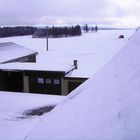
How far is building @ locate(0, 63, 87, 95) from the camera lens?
15695mm

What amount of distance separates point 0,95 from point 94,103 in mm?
7189

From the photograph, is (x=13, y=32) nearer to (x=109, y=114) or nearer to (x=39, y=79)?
(x=39, y=79)

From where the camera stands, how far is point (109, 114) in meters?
2.13

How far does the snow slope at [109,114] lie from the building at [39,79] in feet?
40.1

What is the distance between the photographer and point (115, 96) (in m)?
2.36

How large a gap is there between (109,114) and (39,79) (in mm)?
14503

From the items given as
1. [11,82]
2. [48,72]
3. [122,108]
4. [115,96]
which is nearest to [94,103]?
[115,96]

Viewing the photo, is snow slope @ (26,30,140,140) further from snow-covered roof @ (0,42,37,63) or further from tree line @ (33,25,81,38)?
tree line @ (33,25,81,38)

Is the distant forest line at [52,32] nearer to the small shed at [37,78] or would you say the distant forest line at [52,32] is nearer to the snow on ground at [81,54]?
the snow on ground at [81,54]

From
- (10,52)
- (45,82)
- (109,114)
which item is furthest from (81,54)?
(109,114)

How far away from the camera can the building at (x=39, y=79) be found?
618 inches

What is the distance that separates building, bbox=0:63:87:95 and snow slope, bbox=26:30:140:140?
1223 cm

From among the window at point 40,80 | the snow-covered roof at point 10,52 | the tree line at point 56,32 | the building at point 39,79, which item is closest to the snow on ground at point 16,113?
the building at point 39,79

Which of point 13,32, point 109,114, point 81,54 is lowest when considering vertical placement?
point 81,54
